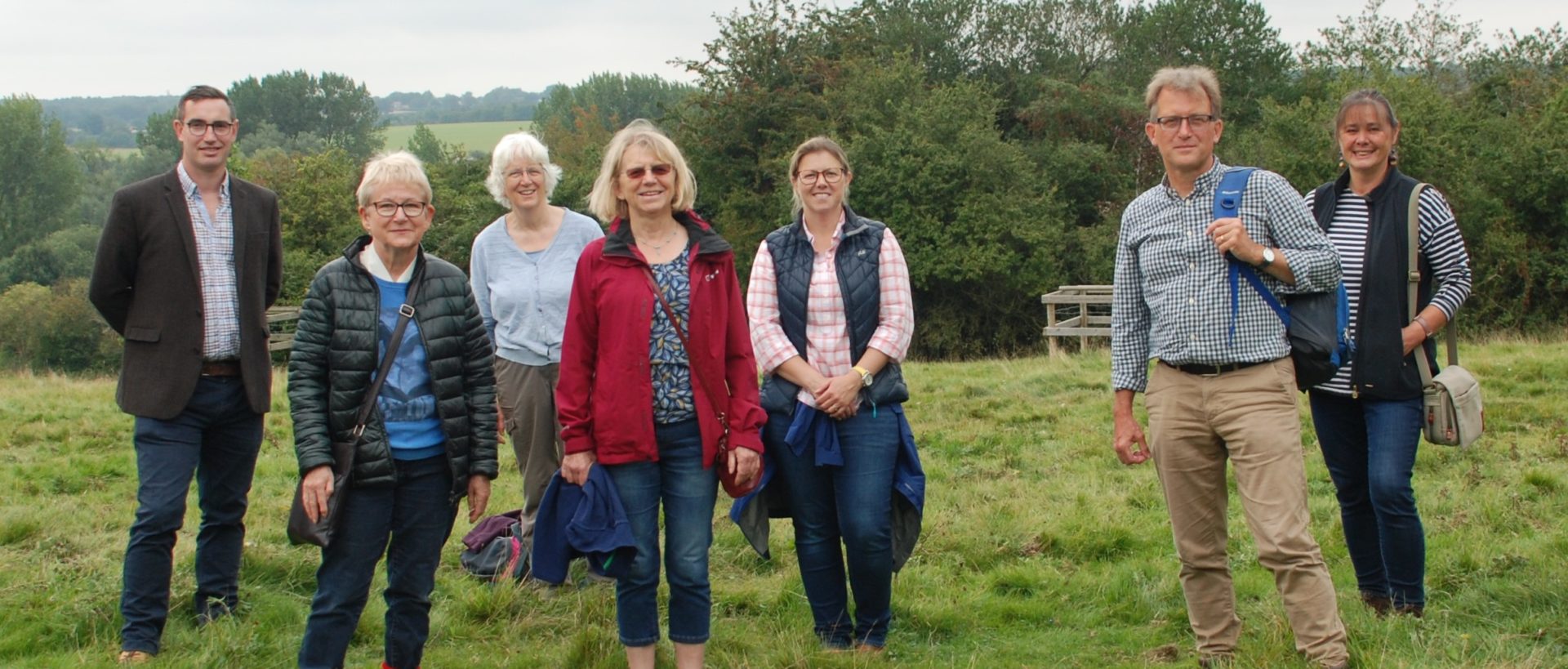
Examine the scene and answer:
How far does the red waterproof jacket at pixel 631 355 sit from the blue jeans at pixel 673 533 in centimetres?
7

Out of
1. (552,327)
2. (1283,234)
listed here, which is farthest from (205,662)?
(1283,234)

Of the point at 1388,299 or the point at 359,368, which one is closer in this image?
the point at 359,368

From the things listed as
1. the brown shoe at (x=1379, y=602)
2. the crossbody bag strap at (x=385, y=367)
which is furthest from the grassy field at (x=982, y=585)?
the crossbody bag strap at (x=385, y=367)

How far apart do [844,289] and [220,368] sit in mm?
2548

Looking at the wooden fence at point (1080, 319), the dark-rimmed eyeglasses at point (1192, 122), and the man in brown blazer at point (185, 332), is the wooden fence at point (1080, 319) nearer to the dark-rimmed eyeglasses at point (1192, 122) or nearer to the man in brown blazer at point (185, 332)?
the dark-rimmed eyeglasses at point (1192, 122)

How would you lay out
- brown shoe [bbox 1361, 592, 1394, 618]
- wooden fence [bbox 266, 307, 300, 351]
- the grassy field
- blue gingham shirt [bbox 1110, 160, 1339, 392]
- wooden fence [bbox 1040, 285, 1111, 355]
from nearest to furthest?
blue gingham shirt [bbox 1110, 160, 1339, 392], the grassy field, brown shoe [bbox 1361, 592, 1394, 618], wooden fence [bbox 1040, 285, 1111, 355], wooden fence [bbox 266, 307, 300, 351]

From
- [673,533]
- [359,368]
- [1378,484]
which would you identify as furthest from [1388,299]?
[359,368]

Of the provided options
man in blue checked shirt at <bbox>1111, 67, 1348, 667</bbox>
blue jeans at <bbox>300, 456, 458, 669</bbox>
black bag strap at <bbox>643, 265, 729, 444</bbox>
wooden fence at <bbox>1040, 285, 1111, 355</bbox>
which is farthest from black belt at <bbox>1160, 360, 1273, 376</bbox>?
wooden fence at <bbox>1040, 285, 1111, 355</bbox>

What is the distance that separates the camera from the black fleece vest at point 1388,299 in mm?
4664

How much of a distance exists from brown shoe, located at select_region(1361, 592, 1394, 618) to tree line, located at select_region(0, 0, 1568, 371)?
23625 millimetres

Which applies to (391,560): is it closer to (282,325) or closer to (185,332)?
(185,332)

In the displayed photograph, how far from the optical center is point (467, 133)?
135 m

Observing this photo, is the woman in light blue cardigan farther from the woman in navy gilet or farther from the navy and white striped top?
the navy and white striped top

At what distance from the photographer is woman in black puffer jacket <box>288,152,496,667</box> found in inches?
161
